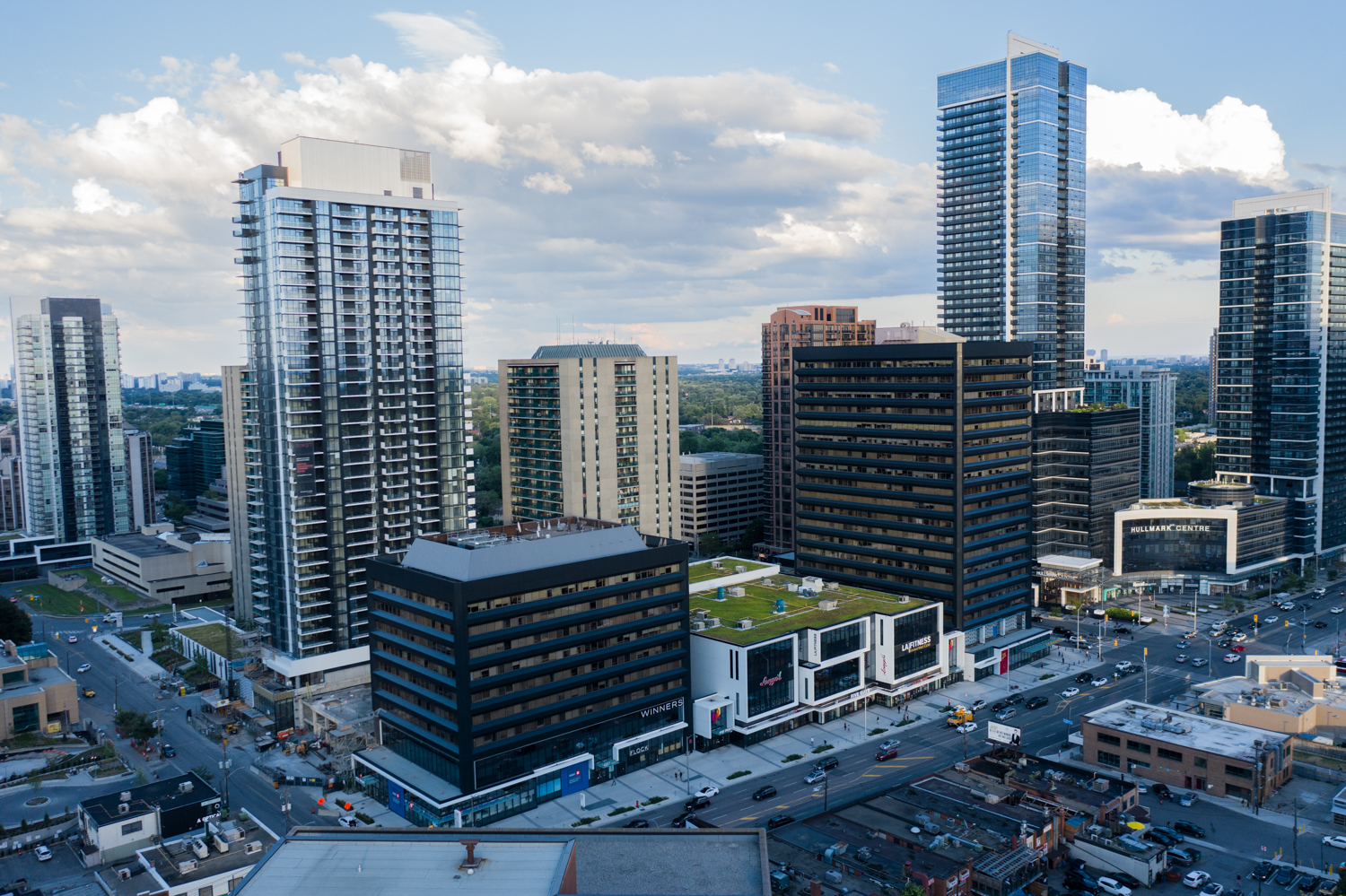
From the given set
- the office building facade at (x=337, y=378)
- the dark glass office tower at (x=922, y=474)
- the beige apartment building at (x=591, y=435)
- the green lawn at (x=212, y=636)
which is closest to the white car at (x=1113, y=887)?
the dark glass office tower at (x=922, y=474)

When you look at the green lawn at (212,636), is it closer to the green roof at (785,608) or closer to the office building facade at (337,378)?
the office building facade at (337,378)

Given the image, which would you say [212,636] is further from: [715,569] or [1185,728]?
[1185,728]

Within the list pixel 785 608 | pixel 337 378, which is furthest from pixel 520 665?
pixel 337 378

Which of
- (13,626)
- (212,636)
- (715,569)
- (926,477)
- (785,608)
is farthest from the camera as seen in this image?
(13,626)

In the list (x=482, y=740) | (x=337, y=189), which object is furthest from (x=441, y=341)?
(x=482, y=740)

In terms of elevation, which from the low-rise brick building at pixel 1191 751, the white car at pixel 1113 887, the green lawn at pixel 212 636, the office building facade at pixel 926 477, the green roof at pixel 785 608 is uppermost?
the office building facade at pixel 926 477

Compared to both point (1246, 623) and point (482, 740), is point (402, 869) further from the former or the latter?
point (1246, 623)
